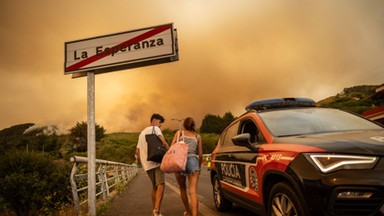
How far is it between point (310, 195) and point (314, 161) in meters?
0.32

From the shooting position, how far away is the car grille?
9.74 feet

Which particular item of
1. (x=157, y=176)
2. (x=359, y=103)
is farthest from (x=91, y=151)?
(x=359, y=103)

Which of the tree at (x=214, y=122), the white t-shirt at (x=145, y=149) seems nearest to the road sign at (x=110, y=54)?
the white t-shirt at (x=145, y=149)

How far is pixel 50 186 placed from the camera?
9695 mm

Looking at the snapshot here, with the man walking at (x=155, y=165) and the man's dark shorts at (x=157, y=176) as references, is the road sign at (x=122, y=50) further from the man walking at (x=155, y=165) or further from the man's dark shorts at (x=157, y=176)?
the man's dark shorts at (x=157, y=176)

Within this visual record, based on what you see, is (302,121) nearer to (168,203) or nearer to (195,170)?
(195,170)

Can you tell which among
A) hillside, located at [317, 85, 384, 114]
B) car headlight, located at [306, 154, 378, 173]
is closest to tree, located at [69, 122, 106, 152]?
hillside, located at [317, 85, 384, 114]

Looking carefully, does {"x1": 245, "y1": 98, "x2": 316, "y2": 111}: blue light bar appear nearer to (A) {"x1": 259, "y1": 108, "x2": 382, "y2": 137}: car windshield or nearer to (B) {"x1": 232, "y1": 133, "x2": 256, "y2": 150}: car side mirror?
(A) {"x1": 259, "y1": 108, "x2": 382, "y2": 137}: car windshield

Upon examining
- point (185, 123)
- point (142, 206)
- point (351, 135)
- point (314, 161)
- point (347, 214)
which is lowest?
point (142, 206)

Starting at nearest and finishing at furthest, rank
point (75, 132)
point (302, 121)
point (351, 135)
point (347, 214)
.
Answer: point (347, 214) < point (351, 135) < point (302, 121) < point (75, 132)

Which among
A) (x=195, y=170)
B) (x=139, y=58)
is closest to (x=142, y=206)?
(x=195, y=170)

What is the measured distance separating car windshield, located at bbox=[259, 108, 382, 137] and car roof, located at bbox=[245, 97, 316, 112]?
0.99 ft

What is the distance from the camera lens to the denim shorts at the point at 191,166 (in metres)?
5.68

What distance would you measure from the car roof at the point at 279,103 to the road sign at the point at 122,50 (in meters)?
1.63
